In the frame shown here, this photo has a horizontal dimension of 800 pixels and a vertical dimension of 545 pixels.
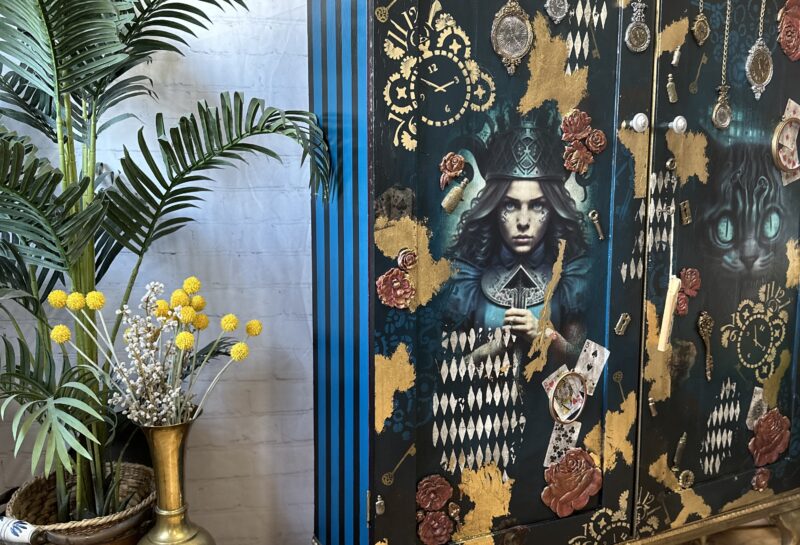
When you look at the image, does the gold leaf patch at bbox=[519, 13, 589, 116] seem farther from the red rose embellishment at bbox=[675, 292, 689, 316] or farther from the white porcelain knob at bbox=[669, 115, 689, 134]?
the red rose embellishment at bbox=[675, 292, 689, 316]

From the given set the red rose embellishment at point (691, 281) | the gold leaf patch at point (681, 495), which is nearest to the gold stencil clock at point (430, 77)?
the red rose embellishment at point (691, 281)

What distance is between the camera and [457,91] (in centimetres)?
140

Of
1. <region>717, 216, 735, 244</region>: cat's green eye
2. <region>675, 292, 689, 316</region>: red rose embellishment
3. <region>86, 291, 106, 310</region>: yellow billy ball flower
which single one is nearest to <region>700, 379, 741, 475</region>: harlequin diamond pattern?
<region>675, 292, 689, 316</region>: red rose embellishment

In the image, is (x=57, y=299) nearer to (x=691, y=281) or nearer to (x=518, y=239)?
(x=518, y=239)

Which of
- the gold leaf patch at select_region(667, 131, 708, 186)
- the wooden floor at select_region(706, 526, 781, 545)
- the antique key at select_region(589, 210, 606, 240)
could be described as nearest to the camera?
the antique key at select_region(589, 210, 606, 240)

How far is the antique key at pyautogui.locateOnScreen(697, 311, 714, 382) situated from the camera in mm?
1808

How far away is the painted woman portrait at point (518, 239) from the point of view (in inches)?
57.2

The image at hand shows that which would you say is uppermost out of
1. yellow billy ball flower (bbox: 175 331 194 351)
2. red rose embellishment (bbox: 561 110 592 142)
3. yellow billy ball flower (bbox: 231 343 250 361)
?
red rose embellishment (bbox: 561 110 592 142)

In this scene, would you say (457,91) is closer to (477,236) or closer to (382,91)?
(382,91)

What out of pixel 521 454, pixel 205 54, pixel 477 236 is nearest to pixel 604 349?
pixel 521 454

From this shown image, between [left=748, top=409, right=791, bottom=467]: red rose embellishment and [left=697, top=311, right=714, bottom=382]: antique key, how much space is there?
284 millimetres

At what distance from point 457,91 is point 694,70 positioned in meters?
0.68

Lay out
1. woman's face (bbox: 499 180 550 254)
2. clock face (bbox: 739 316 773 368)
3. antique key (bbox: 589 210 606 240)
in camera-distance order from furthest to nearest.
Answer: clock face (bbox: 739 316 773 368) → antique key (bbox: 589 210 606 240) → woman's face (bbox: 499 180 550 254)

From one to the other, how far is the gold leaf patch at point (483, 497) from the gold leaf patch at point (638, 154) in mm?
734
